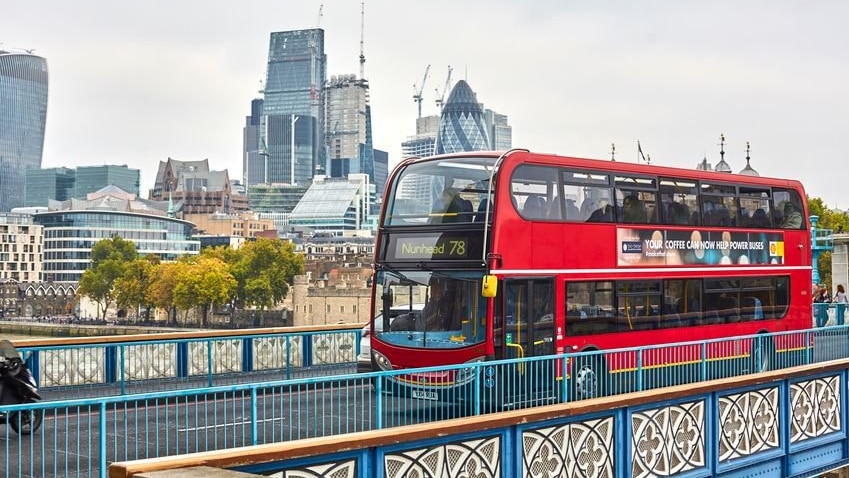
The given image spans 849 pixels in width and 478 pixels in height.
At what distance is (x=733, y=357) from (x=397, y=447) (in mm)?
8120

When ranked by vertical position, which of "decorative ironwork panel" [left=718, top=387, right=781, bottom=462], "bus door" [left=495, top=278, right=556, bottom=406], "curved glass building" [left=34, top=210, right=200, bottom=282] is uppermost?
"curved glass building" [left=34, top=210, right=200, bottom=282]

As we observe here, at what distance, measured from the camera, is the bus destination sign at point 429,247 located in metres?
17.0

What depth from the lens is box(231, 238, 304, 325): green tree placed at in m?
147

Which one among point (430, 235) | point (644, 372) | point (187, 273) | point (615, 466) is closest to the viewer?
point (615, 466)

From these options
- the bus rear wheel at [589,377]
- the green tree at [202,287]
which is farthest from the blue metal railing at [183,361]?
the green tree at [202,287]

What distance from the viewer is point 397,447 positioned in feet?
36.4

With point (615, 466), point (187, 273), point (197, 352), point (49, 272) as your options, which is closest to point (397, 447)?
point (615, 466)

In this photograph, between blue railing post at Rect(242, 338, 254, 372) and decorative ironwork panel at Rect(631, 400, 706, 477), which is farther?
blue railing post at Rect(242, 338, 254, 372)

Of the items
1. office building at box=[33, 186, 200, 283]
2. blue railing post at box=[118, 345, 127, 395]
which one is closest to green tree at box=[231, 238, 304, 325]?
office building at box=[33, 186, 200, 283]

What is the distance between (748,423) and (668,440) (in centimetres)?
214

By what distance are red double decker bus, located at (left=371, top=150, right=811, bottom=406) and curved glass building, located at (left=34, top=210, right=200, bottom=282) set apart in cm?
16742

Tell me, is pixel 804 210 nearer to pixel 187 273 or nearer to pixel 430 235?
pixel 430 235

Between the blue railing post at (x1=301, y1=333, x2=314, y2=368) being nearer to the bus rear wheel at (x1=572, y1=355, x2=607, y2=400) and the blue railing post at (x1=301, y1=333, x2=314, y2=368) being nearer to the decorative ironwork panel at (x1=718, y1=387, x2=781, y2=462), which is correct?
the bus rear wheel at (x1=572, y1=355, x2=607, y2=400)

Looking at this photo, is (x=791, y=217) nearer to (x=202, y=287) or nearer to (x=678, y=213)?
(x=678, y=213)
